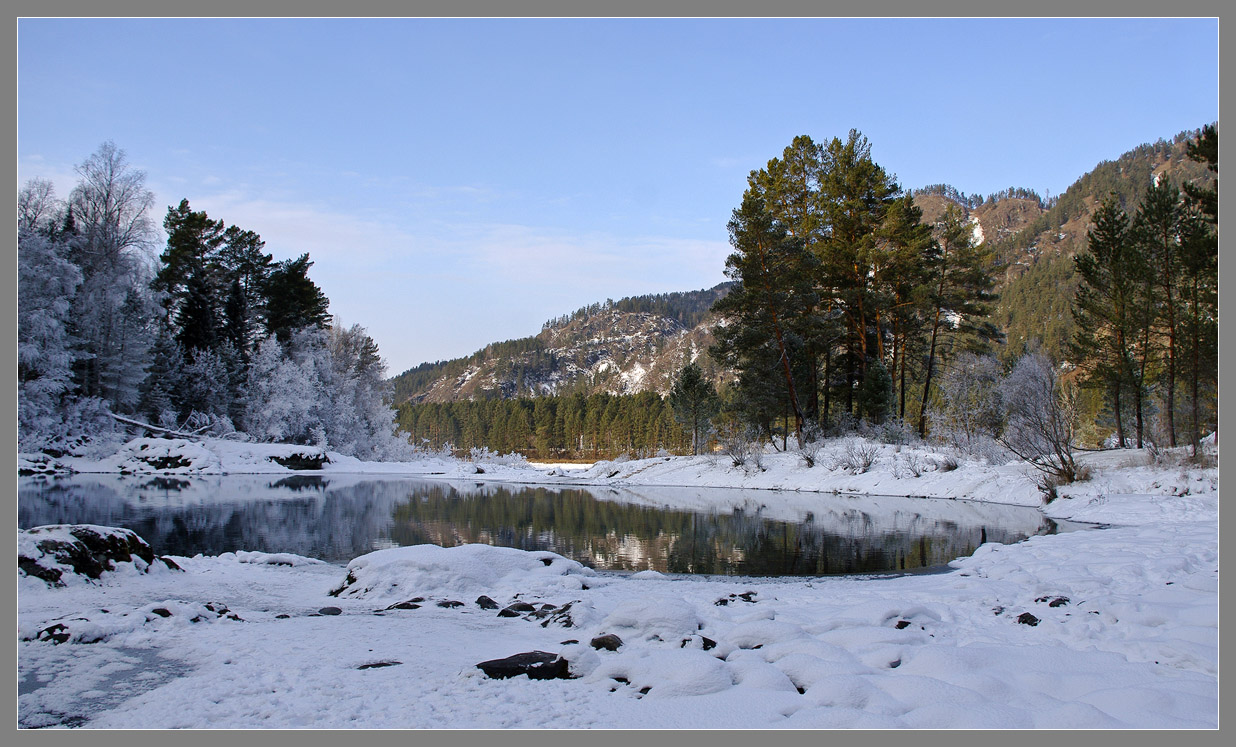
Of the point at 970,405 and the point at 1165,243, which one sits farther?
the point at 970,405

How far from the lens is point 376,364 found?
55344 mm

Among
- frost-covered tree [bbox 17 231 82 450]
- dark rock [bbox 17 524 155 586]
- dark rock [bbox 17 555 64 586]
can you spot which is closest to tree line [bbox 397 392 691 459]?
frost-covered tree [bbox 17 231 82 450]

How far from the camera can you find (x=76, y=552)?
25.0 ft

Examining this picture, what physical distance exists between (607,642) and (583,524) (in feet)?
40.5

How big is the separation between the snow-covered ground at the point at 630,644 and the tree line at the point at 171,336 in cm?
617

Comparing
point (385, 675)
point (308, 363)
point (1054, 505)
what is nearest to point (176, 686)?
point (385, 675)

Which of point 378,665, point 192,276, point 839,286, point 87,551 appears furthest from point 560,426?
point 378,665

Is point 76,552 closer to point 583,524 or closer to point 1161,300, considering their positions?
point 583,524

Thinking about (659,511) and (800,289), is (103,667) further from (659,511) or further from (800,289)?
(800,289)

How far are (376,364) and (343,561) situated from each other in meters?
46.5

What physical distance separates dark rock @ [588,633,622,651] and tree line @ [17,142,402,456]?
9.05 m

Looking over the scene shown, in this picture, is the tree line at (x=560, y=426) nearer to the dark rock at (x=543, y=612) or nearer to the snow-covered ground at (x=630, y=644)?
the snow-covered ground at (x=630, y=644)

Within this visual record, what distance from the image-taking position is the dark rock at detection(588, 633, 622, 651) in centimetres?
543

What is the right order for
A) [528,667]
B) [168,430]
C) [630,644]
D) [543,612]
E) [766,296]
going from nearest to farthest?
[528,667], [630,644], [543,612], [766,296], [168,430]
